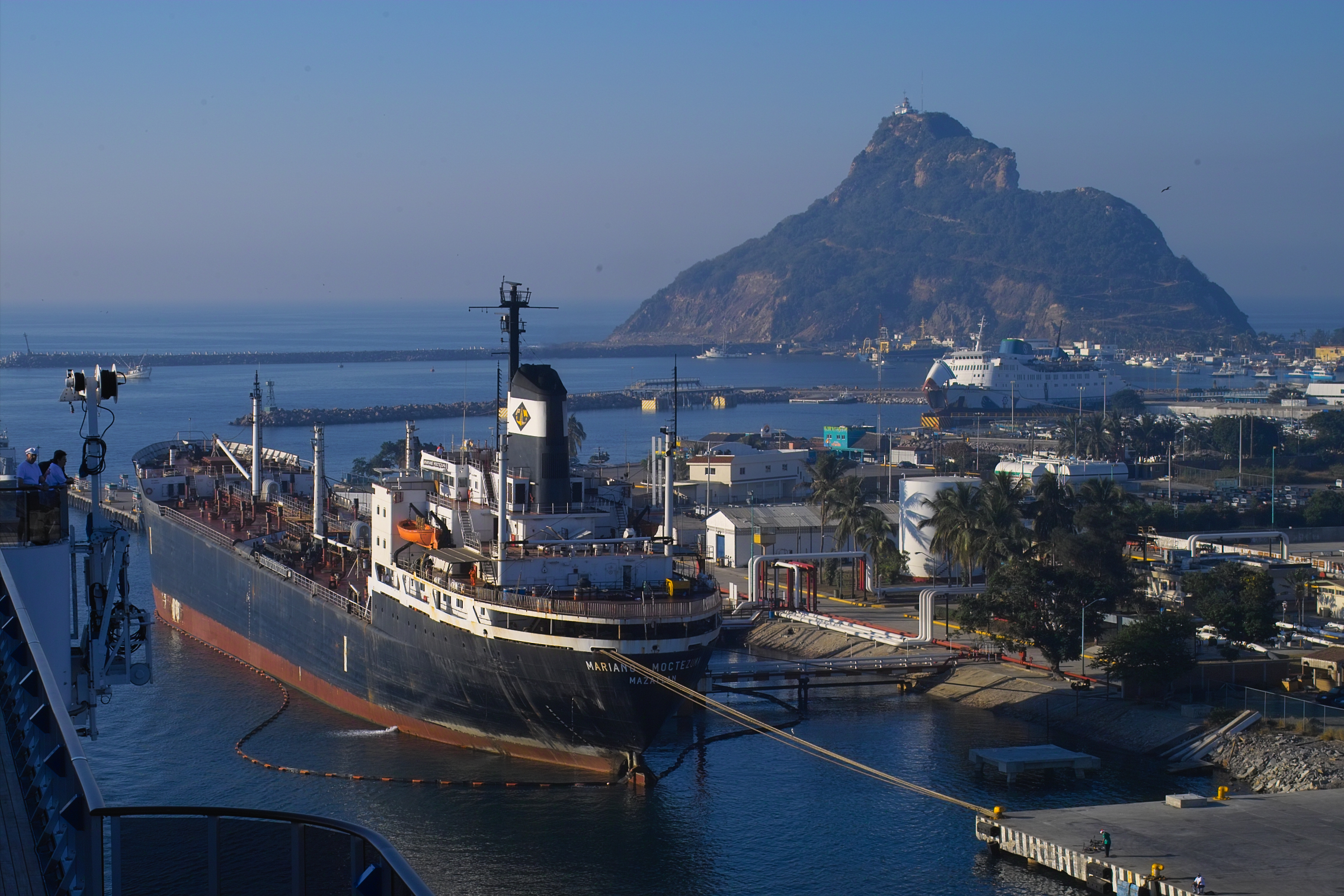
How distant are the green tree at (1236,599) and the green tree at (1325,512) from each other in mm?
16707

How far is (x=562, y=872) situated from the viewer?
21531 millimetres

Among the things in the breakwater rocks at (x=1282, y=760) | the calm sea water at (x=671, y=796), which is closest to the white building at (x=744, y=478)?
the calm sea water at (x=671, y=796)

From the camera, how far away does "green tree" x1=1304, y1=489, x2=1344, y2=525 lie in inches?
2180

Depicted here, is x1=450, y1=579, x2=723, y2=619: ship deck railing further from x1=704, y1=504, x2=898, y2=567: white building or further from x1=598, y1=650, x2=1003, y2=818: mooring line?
x1=704, y1=504, x2=898, y2=567: white building

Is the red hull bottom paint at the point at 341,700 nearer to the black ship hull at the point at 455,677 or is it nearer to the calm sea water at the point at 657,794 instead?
the black ship hull at the point at 455,677

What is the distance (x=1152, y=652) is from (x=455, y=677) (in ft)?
45.9

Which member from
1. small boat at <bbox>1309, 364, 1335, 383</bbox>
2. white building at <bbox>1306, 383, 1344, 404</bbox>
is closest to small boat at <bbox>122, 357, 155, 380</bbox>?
white building at <bbox>1306, 383, 1344, 404</bbox>

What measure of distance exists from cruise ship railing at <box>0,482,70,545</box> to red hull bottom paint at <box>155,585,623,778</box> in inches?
553

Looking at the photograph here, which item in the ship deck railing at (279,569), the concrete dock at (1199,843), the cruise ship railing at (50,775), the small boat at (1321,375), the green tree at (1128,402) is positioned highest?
the small boat at (1321,375)

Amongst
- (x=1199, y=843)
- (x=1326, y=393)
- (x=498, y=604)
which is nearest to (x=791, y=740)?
(x=498, y=604)

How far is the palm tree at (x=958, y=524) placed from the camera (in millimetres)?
40344

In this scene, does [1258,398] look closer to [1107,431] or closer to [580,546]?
[1107,431]

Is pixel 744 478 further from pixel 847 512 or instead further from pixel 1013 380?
pixel 1013 380

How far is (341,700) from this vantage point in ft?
101
